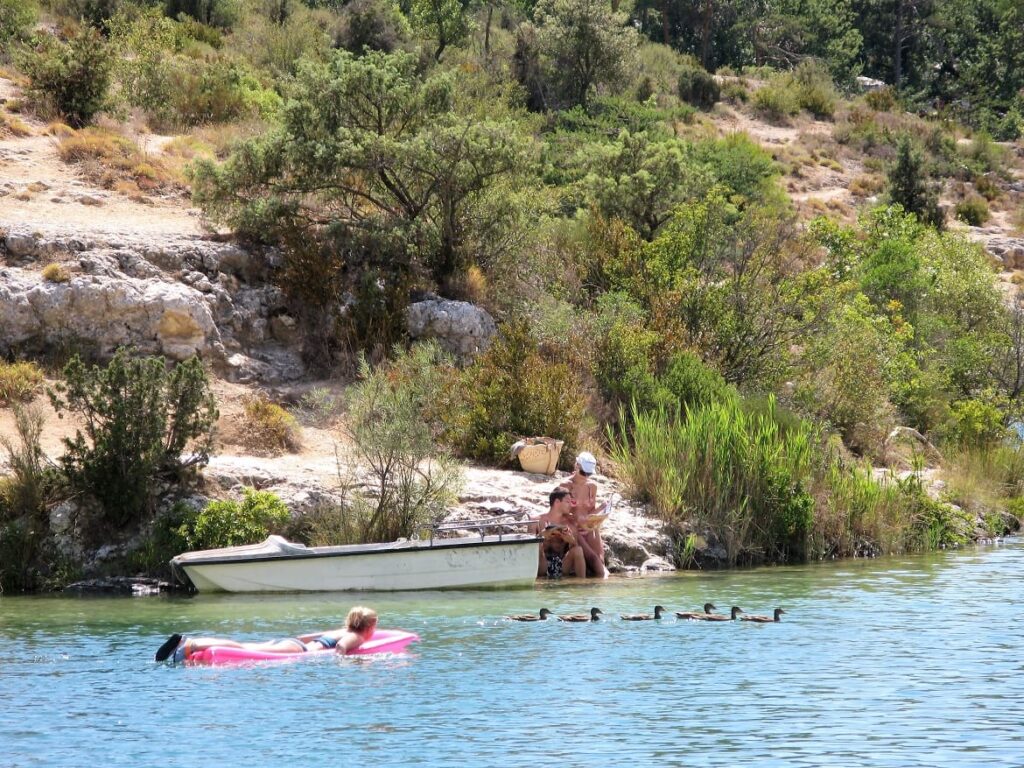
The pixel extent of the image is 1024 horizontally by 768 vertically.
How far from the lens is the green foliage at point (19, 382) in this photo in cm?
2172

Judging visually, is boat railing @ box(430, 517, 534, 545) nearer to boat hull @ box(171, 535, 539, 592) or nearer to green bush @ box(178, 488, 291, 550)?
boat hull @ box(171, 535, 539, 592)

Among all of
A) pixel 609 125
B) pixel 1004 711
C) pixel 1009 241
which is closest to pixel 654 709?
pixel 1004 711

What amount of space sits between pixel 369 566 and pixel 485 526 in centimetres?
189

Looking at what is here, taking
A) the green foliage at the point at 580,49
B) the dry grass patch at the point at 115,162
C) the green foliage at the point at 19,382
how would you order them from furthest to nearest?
the green foliage at the point at 580,49
the dry grass patch at the point at 115,162
the green foliage at the point at 19,382

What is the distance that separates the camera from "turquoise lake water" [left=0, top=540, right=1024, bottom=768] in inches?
A: 396

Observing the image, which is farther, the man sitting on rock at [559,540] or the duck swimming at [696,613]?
the man sitting on rock at [559,540]

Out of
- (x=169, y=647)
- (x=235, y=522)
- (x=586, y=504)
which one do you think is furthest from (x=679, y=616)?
(x=235, y=522)

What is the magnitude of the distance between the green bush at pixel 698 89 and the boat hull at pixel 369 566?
50.6 meters

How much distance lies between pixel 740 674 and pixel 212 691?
4.78 m

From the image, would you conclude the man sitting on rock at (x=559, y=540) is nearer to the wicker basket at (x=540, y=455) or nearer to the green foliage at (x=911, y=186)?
the wicker basket at (x=540, y=455)

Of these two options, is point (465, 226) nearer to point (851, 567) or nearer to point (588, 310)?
point (588, 310)

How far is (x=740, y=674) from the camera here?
12734 mm

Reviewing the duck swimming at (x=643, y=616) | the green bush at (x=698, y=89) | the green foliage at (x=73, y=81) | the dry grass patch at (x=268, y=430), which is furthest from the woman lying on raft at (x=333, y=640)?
the green bush at (x=698, y=89)

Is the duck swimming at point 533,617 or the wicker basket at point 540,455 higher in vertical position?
the wicker basket at point 540,455
